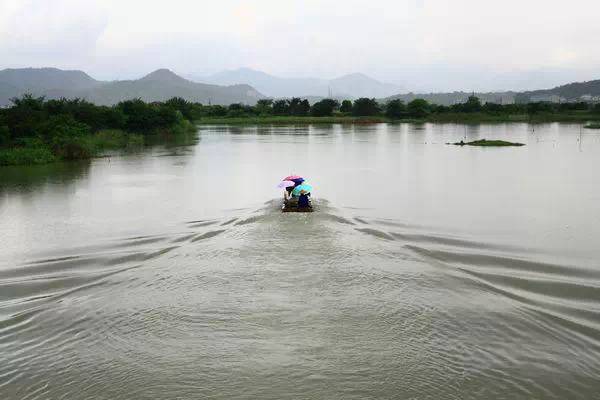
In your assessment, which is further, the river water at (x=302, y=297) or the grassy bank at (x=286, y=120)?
the grassy bank at (x=286, y=120)

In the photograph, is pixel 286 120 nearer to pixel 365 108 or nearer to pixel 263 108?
pixel 263 108

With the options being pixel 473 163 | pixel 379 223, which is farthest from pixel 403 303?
pixel 473 163

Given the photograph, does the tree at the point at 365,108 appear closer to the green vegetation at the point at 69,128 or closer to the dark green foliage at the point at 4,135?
the green vegetation at the point at 69,128

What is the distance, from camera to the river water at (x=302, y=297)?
247 inches

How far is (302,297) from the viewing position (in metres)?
8.79

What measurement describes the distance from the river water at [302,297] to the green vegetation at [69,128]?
1465cm

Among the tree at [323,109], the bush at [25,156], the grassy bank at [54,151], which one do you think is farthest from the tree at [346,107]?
the bush at [25,156]

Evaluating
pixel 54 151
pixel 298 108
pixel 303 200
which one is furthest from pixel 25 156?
pixel 298 108

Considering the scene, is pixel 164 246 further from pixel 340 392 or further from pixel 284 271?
pixel 340 392

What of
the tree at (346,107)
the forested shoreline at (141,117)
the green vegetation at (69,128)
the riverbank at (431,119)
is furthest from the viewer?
the tree at (346,107)

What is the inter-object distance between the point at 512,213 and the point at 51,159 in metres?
27.4

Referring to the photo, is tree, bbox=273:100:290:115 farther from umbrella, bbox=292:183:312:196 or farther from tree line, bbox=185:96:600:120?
umbrella, bbox=292:183:312:196

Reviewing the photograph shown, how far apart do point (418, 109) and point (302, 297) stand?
9103cm

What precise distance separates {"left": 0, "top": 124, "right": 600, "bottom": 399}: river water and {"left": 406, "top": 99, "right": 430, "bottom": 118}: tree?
253 feet
